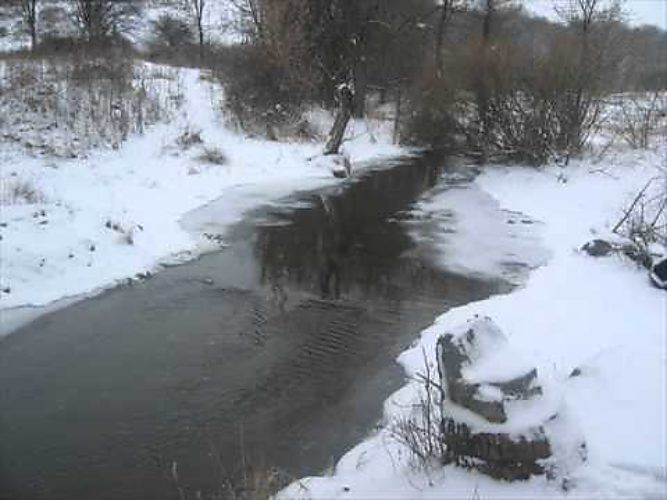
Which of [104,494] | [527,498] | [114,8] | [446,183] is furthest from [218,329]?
[114,8]

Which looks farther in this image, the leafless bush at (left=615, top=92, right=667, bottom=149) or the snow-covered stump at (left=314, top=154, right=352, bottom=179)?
the leafless bush at (left=615, top=92, right=667, bottom=149)

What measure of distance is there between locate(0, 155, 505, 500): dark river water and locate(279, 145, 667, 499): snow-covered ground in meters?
0.43

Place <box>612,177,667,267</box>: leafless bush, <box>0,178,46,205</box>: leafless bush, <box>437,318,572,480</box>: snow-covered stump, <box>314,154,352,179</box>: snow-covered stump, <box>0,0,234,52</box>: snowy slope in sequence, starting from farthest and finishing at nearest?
1. <box>0,0,234,52</box>: snowy slope
2. <box>314,154,352,179</box>: snow-covered stump
3. <box>0,178,46,205</box>: leafless bush
4. <box>612,177,667,267</box>: leafless bush
5. <box>437,318,572,480</box>: snow-covered stump

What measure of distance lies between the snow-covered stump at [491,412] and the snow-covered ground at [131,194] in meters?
5.59

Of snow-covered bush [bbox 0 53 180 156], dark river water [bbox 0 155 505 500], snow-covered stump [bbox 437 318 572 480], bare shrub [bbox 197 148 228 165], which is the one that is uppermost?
snow-covered bush [bbox 0 53 180 156]

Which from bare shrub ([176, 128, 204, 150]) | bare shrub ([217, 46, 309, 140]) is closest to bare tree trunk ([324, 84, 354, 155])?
bare shrub ([217, 46, 309, 140])

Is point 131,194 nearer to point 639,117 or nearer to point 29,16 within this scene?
point 639,117

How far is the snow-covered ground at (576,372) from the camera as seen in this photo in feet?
15.5

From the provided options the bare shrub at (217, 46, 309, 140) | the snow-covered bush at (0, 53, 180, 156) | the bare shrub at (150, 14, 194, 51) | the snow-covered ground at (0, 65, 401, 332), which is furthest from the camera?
the bare shrub at (150, 14, 194, 51)

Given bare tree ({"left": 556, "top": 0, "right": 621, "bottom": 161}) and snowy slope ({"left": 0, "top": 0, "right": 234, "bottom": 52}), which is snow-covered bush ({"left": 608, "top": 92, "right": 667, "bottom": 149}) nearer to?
bare tree ({"left": 556, "top": 0, "right": 621, "bottom": 161})

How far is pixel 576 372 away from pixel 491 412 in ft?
6.36

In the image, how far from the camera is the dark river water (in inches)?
220

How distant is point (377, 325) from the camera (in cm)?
869

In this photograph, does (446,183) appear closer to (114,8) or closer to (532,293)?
(532,293)
